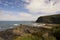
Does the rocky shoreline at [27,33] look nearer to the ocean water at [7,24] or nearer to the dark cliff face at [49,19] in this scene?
the ocean water at [7,24]

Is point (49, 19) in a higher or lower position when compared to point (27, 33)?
higher

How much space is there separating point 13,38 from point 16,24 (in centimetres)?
30

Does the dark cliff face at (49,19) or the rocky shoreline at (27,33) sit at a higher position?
the dark cliff face at (49,19)

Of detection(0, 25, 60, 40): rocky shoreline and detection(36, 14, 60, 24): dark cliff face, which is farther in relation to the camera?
detection(36, 14, 60, 24): dark cliff face

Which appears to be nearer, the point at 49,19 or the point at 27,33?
the point at 27,33

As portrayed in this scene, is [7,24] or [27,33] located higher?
[7,24]

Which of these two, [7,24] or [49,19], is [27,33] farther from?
[49,19]

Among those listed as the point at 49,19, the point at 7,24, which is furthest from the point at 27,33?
the point at 49,19

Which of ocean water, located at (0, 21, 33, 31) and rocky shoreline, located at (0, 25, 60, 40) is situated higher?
ocean water, located at (0, 21, 33, 31)

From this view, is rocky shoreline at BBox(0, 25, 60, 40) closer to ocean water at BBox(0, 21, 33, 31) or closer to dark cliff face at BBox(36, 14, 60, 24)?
ocean water at BBox(0, 21, 33, 31)

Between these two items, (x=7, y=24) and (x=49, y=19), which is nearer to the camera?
(x=7, y=24)

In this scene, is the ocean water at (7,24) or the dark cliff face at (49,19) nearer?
the ocean water at (7,24)

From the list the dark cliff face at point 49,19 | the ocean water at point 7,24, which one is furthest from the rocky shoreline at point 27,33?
the dark cliff face at point 49,19

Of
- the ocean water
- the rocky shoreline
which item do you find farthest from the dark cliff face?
the ocean water
